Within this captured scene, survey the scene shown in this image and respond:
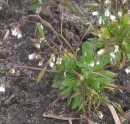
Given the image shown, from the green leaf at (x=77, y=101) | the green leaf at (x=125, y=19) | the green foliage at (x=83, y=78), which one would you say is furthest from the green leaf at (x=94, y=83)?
the green leaf at (x=125, y=19)

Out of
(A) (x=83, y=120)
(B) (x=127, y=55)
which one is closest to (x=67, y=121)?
(A) (x=83, y=120)

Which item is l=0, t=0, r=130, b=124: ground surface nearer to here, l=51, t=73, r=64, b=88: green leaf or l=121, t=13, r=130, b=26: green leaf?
l=51, t=73, r=64, b=88: green leaf

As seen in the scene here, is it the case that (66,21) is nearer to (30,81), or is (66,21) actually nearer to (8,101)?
(30,81)

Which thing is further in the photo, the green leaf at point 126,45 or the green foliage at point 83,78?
the green leaf at point 126,45

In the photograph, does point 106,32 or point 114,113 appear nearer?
point 114,113

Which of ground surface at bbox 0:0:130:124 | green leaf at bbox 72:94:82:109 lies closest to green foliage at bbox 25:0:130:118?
green leaf at bbox 72:94:82:109

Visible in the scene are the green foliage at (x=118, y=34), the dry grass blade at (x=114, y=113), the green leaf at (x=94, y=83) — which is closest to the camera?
the green leaf at (x=94, y=83)

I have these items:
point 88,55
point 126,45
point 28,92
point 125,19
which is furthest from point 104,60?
point 28,92

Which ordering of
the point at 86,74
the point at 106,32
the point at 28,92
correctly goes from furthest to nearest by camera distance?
the point at 106,32, the point at 28,92, the point at 86,74

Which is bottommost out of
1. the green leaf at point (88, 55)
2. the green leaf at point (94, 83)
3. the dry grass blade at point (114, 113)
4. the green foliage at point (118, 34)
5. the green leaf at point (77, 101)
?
the dry grass blade at point (114, 113)

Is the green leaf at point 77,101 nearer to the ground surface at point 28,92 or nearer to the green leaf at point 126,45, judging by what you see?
the ground surface at point 28,92

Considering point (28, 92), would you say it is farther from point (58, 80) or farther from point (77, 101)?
point (77, 101)
